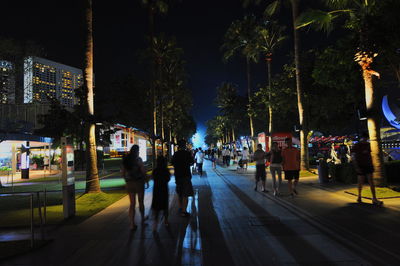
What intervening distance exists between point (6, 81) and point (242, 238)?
1952 centimetres

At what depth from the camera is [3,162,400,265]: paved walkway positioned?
17.5ft

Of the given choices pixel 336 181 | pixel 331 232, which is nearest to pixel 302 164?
pixel 336 181

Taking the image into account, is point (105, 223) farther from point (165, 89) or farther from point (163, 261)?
point (165, 89)

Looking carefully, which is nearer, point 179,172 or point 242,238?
point 242,238

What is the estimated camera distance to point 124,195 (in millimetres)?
13695

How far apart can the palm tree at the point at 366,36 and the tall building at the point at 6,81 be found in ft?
55.6

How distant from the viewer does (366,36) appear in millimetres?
10484

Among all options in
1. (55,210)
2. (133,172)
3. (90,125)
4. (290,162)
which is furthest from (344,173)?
(55,210)

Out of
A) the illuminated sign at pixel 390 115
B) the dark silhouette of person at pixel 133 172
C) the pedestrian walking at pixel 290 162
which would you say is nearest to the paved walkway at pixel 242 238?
the dark silhouette of person at pixel 133 172

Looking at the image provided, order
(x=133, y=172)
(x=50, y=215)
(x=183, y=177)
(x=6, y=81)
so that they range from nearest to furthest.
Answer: (x=133, y=172) < (x=183, y=177) < (x=50, y=215) < (x=6, y=81)

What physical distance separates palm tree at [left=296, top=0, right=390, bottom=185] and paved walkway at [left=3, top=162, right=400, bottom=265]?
267 cm

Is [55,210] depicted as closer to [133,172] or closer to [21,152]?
[133,172]

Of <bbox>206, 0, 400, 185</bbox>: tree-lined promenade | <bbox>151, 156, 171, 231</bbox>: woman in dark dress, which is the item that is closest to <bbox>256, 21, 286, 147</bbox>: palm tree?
<bbox>206, 0, 400, 185</bbox>: tree-lined promenade

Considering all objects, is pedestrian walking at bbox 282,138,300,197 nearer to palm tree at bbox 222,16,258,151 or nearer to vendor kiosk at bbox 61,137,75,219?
vendor kiosk at bbox 61,137,75,219
